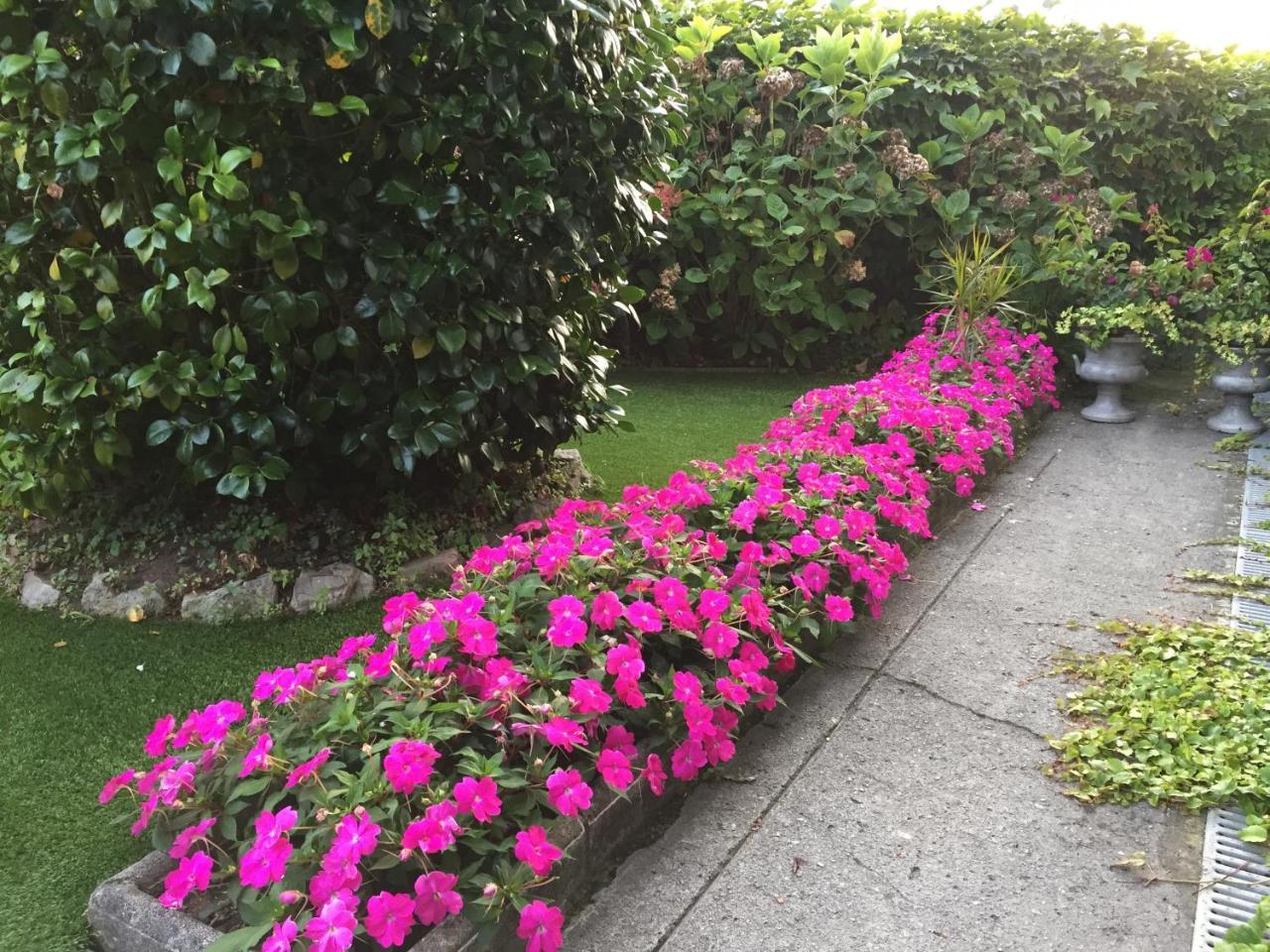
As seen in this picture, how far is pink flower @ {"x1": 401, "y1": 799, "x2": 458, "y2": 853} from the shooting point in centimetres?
153

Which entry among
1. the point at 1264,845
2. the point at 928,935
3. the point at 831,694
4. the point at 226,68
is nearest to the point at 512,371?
the point at 226,68

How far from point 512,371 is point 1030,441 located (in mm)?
3222

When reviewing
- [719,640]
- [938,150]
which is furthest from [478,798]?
[938,150]

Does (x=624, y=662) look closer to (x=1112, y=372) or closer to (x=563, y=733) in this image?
(x=563, y=733)

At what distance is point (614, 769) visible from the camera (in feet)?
5.90

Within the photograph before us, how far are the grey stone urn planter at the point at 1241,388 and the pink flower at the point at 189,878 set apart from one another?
204 inches

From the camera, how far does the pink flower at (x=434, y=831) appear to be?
153 cm

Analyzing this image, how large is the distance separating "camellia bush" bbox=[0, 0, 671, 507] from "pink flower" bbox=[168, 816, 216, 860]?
133 cm

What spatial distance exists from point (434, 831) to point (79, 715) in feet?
5.05

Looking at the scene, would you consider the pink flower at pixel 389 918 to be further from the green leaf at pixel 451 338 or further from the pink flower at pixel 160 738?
the green leaf at pixel 451 338

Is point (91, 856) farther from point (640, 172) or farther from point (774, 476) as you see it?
point (640, 172)

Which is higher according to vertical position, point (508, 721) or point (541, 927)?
point (508, 721)

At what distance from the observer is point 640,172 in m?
3.48

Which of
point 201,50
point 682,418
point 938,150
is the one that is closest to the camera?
point 201,50
